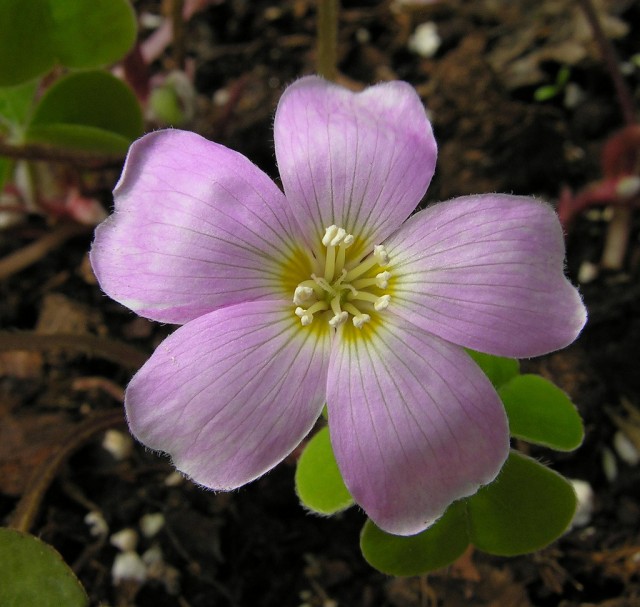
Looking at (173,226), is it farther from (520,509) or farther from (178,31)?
(178,31)

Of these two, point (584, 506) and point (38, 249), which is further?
point (38, 249)

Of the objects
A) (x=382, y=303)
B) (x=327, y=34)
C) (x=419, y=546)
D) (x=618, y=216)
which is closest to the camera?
(x=382, y=303)

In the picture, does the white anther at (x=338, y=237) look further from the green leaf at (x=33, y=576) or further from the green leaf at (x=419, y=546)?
the green leaf at (x=33, y=576)

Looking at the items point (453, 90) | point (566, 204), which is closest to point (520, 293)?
point (566, 204)

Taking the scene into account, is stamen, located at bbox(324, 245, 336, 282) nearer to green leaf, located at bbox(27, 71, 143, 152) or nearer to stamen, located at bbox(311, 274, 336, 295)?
stamen, located at bbox(311, 274, 336, 295)

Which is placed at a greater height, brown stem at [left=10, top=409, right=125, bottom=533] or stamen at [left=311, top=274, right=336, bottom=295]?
stamen at [left=311, top=274, right=336, bottom=295]

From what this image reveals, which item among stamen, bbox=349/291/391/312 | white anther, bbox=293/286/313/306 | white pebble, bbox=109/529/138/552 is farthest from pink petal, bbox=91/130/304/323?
white pebble, bbox=109/529/138/552

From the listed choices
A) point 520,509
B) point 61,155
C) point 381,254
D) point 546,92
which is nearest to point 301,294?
point 381,254
